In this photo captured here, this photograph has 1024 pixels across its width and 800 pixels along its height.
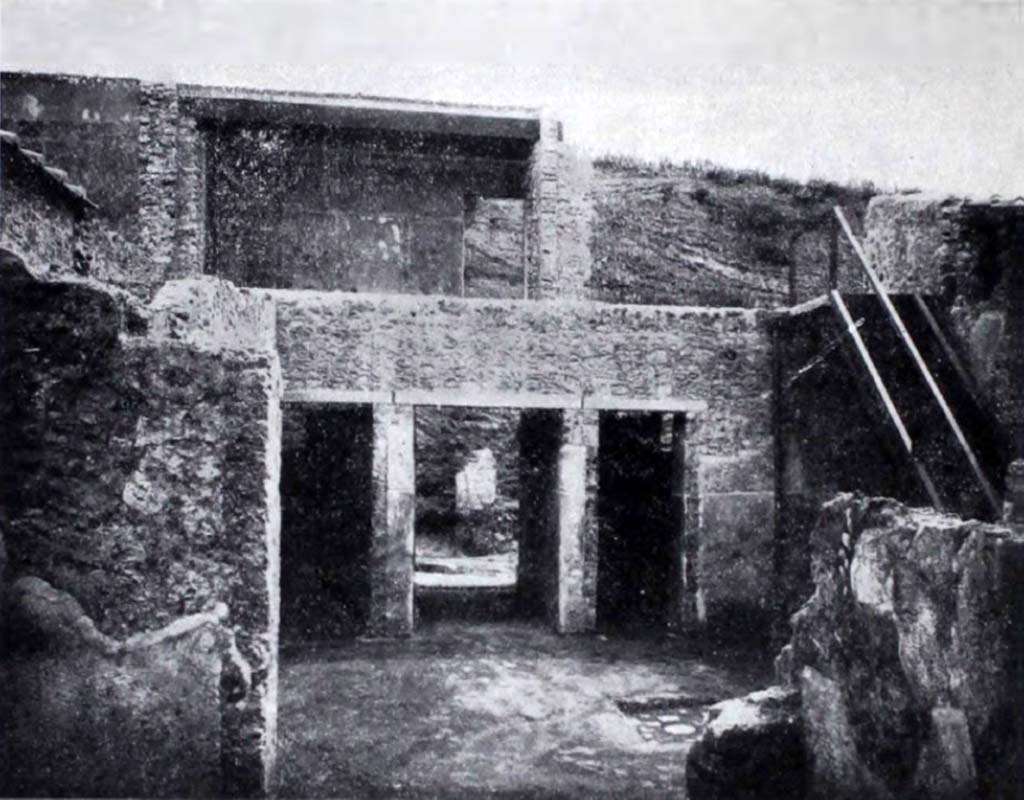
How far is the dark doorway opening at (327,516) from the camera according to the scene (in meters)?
9.20

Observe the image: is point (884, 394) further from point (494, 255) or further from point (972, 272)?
point (494, 255)

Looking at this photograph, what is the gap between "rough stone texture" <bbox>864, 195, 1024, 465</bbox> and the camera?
6.39 m

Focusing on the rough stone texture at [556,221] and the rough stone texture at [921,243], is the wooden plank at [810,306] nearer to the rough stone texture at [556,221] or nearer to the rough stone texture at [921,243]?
the rough stone texture at [921,243]

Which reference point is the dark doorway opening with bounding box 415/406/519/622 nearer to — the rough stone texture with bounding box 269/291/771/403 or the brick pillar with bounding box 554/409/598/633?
the brick pillar with bounding box 554/409/598/633

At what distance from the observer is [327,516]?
9.88 m

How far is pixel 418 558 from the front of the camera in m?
15.1

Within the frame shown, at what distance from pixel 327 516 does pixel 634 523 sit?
11.8 ft

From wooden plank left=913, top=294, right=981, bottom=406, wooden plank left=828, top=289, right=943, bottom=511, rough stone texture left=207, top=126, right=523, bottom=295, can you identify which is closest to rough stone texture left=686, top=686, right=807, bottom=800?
wooden plank left=828, top=289, right=943, bottom=511

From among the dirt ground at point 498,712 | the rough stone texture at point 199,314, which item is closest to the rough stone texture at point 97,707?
the dirt ground at point 498,712

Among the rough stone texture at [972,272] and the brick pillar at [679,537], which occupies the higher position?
the rough stone texture at [972,272]

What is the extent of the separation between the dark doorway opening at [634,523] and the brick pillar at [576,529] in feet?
2.12

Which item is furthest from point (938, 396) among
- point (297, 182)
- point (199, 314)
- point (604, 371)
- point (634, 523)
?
point (297, 182)

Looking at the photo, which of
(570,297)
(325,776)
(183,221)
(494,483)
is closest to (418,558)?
(494,483)

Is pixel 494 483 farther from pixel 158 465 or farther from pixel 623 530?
pixel 158 465
